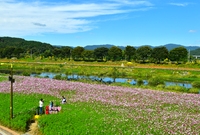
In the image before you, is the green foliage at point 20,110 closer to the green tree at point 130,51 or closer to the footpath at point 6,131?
the footpath at point 6,131

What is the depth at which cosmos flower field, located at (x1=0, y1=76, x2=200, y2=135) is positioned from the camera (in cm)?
1380

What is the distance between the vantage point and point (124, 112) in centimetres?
1744

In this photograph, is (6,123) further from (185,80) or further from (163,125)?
(185,80)

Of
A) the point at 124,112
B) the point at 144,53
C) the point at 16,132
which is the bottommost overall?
the point at 16,132

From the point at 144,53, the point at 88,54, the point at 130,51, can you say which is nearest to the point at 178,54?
the point at 144,53

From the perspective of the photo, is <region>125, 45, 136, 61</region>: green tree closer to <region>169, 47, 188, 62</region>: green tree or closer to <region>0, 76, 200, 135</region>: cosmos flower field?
<region>169, 47, 188, 62</region>: green tree

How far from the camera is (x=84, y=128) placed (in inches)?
545

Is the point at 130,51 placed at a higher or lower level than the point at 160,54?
higher

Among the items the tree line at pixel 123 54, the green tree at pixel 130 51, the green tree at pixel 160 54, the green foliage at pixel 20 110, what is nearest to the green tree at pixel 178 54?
the tree line at pixel 123 54

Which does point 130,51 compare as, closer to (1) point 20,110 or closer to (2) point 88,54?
(2) point 88,54

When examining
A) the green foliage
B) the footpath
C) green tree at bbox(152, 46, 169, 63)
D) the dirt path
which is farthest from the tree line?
the footpath

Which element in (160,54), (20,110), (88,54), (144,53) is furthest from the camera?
(88,54)

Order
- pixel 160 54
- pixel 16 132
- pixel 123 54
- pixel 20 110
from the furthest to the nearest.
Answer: pixel 123 54, pixel 160 54, pixel 20 110, pixel 16 132

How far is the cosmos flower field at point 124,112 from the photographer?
543 inches
